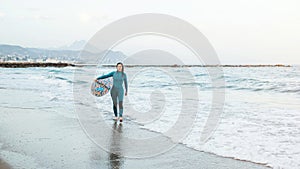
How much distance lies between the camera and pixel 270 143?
752 centimetres

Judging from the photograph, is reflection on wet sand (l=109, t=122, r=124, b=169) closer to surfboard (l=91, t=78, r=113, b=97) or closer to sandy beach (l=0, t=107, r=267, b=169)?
sandy beach (l=0, t=107, r=267, b=169)

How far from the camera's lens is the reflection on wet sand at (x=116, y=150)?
5.64m

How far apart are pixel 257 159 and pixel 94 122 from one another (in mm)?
5187

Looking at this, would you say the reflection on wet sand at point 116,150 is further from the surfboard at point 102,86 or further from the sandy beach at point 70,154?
the surfboard at point 102,86

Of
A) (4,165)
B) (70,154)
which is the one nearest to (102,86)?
(70,154)

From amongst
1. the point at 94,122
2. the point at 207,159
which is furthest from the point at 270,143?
the point at 94,122

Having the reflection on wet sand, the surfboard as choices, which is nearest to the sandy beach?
the reflection on wet sand

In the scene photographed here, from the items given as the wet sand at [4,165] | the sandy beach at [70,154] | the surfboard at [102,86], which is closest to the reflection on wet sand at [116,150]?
the sandy beach at [70,154]

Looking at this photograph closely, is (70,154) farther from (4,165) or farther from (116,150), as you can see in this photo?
(4,165)

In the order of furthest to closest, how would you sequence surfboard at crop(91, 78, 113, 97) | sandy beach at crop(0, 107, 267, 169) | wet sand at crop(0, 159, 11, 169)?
surfboard at crop(91, 78, 113, 97) → sandy beach at crop(0, 107, 267, 169) → wet sand at crop(0, 159, 11, 169)

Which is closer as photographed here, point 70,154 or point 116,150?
point 70,154

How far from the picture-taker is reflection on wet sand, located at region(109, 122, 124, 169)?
18.5ft

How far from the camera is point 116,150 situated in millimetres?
6594

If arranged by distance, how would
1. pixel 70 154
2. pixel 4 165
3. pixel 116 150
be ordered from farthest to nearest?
1. pixel 116 150
2. pixel 70 154
3. pixel 4 165
